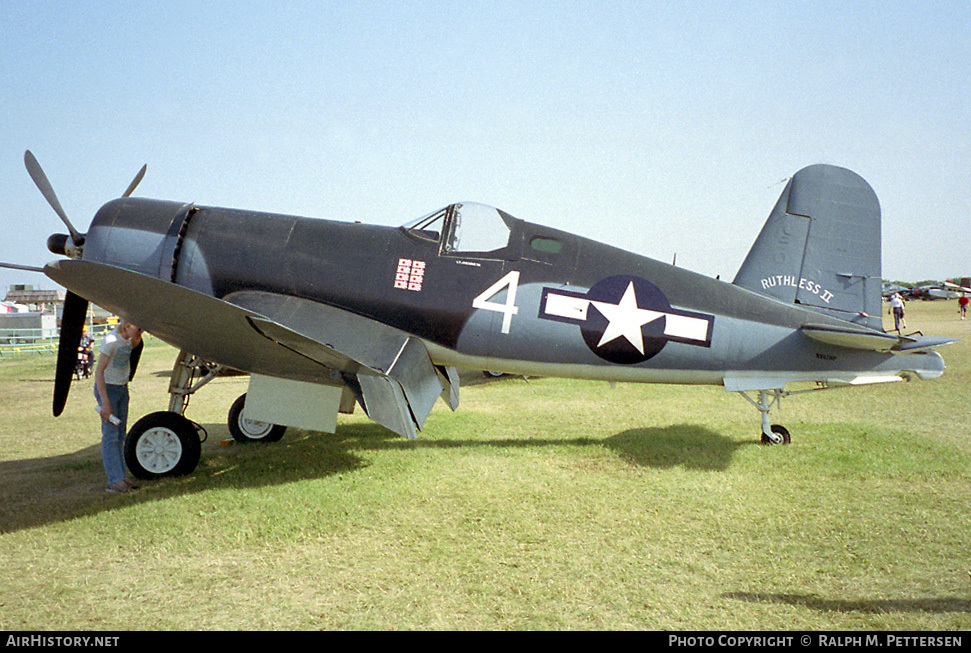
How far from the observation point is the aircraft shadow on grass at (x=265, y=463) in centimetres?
501

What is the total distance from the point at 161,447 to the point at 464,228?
350cm

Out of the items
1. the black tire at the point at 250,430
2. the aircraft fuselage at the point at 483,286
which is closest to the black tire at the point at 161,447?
the aircraft fuselage at the point at 483,286

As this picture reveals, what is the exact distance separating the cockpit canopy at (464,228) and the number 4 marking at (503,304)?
14.5 inches

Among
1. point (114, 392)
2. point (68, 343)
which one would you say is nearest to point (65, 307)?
point (68, 343)

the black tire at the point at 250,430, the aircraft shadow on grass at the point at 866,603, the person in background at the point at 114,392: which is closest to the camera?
the aircraft shadow on grass at the point at 866,603

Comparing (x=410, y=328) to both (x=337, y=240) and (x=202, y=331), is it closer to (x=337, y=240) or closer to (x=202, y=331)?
(x=337, y=240)

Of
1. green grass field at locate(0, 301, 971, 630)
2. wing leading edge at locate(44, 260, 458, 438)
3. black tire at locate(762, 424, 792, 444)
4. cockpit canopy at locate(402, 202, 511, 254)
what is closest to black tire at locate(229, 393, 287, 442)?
green grass field at locate(0, 301, 971, 630)

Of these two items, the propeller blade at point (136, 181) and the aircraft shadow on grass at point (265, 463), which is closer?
the aircraft shadow on grass at point (265, 463)

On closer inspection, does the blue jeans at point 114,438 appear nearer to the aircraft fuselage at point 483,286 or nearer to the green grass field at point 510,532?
the green grass field at point 510,532

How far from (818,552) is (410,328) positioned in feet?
12.4

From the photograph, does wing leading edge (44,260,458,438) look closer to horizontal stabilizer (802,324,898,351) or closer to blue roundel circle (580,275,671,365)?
blue roundel circle (580,275,671,365)

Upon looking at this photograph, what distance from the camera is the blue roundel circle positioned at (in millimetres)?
6004

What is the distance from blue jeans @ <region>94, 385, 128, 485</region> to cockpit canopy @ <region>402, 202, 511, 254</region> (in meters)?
2.96

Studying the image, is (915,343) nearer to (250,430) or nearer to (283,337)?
(283,337)
